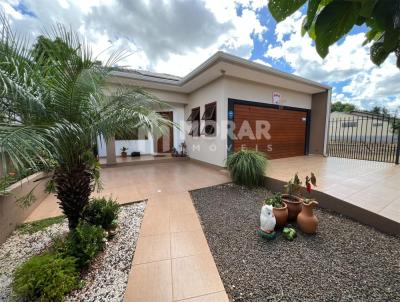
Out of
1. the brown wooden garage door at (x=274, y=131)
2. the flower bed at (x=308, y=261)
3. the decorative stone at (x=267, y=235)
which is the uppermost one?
the brown wooden garage door at (x=274, y=131)

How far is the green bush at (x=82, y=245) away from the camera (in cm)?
196

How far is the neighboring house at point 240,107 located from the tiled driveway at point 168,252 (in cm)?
288

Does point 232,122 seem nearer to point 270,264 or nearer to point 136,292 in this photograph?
point 270,264

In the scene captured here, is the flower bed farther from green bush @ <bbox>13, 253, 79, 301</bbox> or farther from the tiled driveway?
green bush @ <bbox>13, 253, 79, 301</bbox>

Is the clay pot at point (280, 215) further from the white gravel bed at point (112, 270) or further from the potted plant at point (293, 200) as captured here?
the white gravel bed at point (112, 270)

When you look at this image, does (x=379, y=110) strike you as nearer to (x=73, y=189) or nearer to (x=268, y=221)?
(x=268, y=221)

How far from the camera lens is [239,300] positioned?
1603 millimetres

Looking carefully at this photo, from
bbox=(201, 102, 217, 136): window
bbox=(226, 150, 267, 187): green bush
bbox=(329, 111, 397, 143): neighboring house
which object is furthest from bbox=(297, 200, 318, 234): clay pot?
bbox=(329, 111, 397, 143): neighboring house

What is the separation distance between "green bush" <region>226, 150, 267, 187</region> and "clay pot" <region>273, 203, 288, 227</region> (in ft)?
6.35

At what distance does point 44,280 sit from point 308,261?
2725mm

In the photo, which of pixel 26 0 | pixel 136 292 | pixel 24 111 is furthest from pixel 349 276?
pixel 26 0

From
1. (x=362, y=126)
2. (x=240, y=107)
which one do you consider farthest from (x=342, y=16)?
(x=362, y=126)

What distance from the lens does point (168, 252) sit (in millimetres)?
2184

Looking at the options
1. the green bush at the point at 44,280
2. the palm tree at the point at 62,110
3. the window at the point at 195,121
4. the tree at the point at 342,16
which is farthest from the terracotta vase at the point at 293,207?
the window at the point at 195,121
